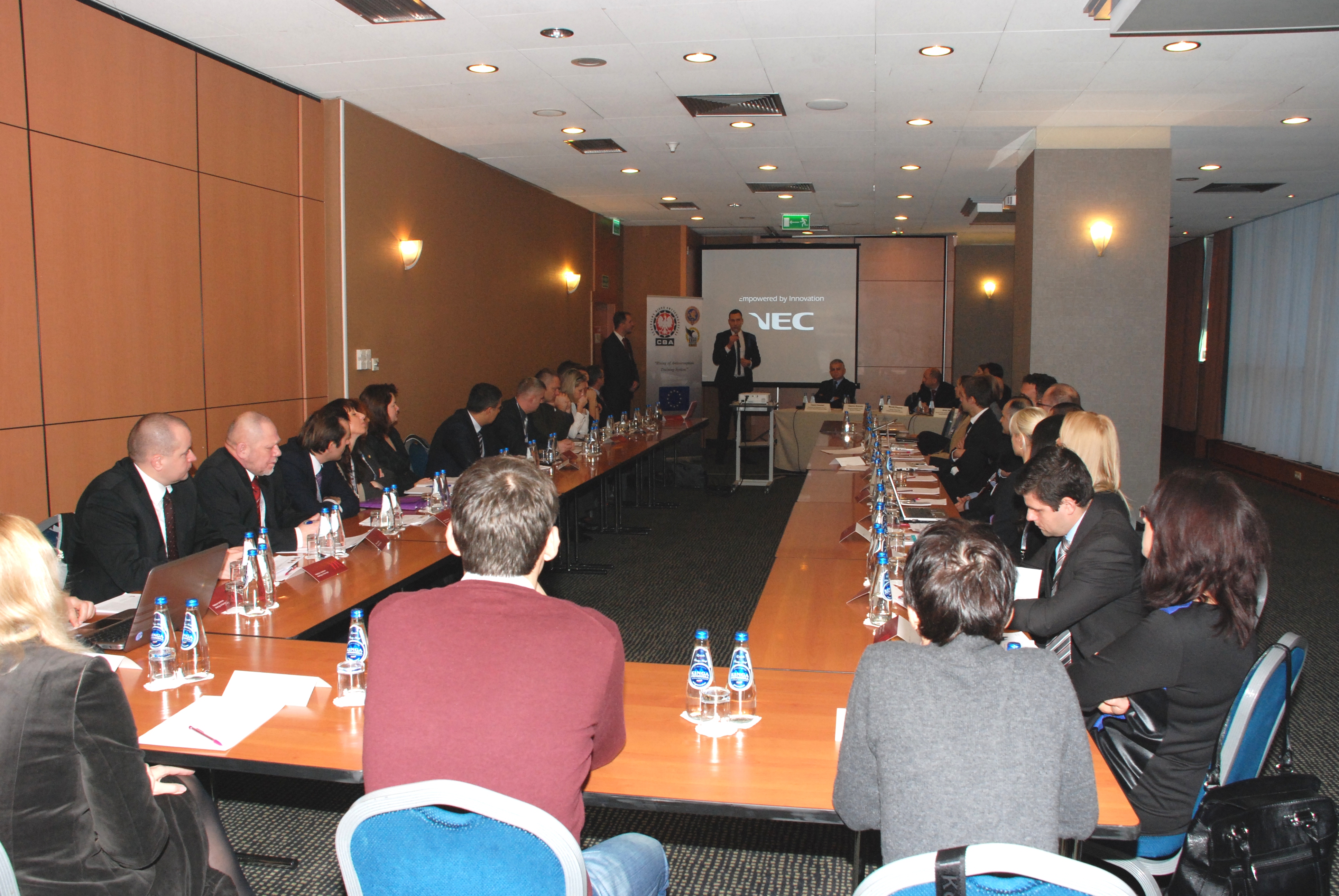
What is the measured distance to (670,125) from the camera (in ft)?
23.2

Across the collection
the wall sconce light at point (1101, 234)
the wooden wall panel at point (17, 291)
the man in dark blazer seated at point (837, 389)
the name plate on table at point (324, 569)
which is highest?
the wall sconce light at point (1101, 234)

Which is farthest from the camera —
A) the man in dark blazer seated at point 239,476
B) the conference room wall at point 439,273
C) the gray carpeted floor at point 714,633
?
the conference room wall at point 439,273

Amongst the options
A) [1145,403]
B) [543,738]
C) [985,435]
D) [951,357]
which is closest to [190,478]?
[543,738]

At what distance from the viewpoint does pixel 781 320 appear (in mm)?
14750

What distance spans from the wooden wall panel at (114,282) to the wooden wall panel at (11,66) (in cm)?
15

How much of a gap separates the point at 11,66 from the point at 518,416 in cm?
372

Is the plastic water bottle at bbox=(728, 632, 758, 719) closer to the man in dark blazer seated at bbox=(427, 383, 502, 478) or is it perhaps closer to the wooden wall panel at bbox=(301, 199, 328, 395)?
the man in dark blazer seated at bbox=(427, 383, 502, 478)

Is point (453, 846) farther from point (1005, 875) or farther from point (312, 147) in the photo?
point (312, 147)

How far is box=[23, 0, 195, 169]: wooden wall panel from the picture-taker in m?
4.29

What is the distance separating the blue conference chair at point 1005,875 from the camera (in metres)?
1.18

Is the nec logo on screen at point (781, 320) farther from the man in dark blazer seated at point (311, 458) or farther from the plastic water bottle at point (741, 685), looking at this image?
the plastic water bottle at point (741, 685)

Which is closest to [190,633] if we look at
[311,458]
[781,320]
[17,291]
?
[311,458]

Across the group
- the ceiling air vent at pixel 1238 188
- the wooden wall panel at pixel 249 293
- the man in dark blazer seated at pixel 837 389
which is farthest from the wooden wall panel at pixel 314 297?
the ceiling air vent at pixel 1238 188

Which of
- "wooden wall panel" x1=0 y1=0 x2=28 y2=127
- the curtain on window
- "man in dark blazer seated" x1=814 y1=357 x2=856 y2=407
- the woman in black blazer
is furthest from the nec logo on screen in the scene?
the woman in black blazer
